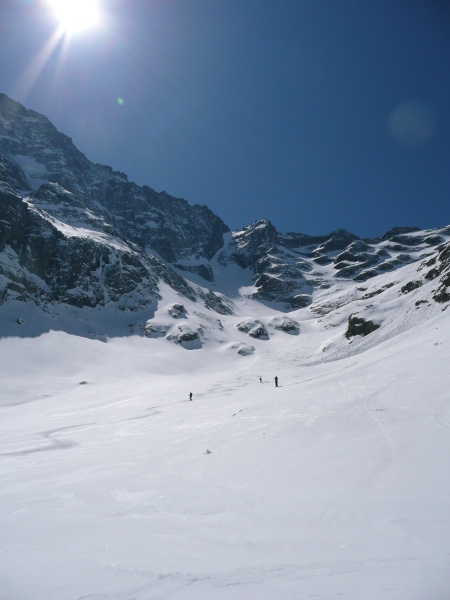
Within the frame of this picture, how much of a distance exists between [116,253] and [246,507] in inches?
3531

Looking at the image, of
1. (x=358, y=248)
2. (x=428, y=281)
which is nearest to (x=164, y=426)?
(x=428, y=281)

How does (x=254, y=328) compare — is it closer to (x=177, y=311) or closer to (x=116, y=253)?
(x=177, y=311)

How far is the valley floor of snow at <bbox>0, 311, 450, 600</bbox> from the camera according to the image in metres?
3.08

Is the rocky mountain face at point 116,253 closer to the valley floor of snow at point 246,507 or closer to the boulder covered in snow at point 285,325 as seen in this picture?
the boulder covered in snow at point 285,325

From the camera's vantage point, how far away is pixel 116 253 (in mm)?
87312

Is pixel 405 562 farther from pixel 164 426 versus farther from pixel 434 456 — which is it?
pixel 164 426

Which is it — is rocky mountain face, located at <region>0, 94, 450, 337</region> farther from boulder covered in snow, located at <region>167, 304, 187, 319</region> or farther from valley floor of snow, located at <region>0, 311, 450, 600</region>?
valley floor of snow, located at <region>0, 311, 450, 600</region>

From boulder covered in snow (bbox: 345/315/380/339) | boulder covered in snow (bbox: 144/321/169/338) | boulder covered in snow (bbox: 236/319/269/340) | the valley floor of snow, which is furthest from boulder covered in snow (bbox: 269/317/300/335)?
the valley floor of snow

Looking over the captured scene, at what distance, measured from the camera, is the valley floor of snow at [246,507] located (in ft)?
10.1

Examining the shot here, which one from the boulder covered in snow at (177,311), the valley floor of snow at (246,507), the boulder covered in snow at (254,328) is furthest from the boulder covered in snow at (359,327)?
the boulder covered in snow at (177,311)

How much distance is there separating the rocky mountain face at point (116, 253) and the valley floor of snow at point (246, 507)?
1439 inches

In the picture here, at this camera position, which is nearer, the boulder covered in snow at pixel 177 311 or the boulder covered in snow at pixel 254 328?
the boulder covered in snow at pixel 177 311

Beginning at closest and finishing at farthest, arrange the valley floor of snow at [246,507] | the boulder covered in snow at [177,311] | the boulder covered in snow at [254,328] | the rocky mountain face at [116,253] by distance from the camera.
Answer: the valley floor of snow at [246,507]
the rocky mountain face at [116,253]
the boulder covered in snow at [177,311]
the boulder covered in snow at [254,328]

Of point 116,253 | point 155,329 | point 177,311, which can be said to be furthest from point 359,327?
point 116,253
